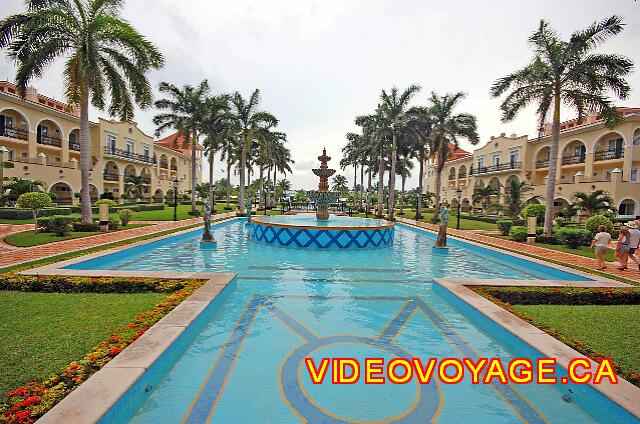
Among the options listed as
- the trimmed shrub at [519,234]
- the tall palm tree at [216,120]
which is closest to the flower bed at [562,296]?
the trimmed shrub at [519,234]

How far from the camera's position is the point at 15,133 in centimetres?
3038

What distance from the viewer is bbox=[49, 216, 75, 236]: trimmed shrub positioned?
49.8 ft

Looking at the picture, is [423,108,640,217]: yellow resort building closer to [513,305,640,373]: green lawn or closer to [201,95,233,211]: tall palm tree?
[513,305,640,373]: green lawn

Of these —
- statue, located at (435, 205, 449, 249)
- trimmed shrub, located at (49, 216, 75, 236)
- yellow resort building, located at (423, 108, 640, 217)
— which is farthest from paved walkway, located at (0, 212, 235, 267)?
yellow resort building, located at (423, 108, 640, 217)

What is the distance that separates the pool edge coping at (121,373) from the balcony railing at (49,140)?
124ft

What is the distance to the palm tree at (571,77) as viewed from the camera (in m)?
16.6

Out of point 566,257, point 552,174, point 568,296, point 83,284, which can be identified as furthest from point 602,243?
point 83,284

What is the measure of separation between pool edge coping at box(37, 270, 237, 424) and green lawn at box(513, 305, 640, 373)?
6069mm

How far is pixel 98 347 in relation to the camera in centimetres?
452

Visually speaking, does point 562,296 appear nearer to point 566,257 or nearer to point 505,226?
point 566,257

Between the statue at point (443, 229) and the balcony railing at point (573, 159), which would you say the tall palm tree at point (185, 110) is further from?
the balcony railing at point (573, 159)

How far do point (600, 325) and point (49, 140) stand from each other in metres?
43.8

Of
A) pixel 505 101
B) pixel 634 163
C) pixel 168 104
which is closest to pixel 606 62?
pixel 505 101

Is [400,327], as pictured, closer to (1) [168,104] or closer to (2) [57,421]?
(2) [57,421]
